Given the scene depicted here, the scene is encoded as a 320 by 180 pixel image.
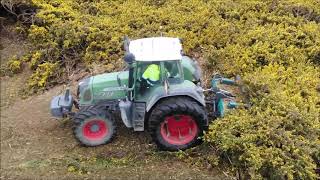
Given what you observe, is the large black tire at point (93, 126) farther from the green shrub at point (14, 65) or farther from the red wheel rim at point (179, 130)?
the green shrub at point (14, 65)

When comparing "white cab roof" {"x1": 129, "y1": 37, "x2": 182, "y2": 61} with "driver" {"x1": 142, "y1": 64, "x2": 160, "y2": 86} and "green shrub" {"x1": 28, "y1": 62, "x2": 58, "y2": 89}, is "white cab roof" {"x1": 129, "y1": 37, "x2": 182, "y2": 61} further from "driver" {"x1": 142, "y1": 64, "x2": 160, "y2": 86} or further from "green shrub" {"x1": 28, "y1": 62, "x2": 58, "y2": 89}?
"green shrub" {"x1": 28, "y1": 62, "x2": 58, "y2": 89}

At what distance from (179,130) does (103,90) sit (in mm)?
1429

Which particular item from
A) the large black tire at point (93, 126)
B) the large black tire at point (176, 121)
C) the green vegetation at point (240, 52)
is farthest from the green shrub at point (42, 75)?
the large black tire at point (176, 121)

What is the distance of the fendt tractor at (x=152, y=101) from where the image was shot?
25.2 ft

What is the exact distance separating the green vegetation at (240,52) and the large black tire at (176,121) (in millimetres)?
279

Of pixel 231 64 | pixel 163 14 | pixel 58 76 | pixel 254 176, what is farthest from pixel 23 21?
pixel 254 176

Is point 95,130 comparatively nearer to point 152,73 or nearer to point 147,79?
point 147,79

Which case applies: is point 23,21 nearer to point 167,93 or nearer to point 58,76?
point 58,76

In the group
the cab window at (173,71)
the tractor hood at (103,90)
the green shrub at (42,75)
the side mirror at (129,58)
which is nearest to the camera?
the side mirror at (129,58)

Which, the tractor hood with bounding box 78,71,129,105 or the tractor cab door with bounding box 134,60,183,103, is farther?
the tractor hood with bounding box 78,71,129,105

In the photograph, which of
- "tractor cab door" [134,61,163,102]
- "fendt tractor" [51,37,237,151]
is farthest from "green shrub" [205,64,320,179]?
"tractor cab door" [134,61,163,102]

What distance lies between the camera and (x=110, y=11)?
1177 centimetres

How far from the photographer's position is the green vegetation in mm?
7316

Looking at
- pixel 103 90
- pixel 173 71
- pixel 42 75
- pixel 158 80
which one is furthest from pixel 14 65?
pixel 173 71
